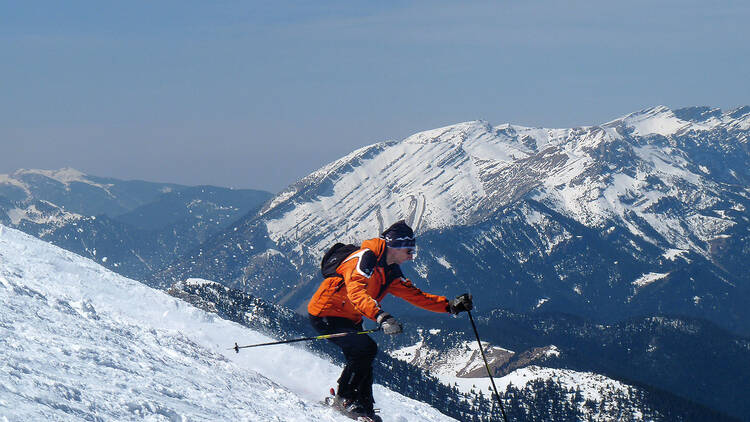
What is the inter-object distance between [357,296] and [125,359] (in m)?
4.90

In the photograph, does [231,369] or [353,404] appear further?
[231,369]

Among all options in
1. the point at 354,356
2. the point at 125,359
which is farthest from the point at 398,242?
the point at 125,359

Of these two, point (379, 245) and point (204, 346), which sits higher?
point (379, 245)

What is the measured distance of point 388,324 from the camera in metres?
13.4

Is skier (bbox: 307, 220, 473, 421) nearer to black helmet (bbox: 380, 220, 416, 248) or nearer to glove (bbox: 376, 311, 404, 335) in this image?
black helmet (bbox: 380, 220, 416, 248)

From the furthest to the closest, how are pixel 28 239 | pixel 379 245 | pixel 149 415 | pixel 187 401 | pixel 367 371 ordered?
pixel 28 239
pixel 367 371
pixel 379 245
pixel 187 401
pixel 149 415

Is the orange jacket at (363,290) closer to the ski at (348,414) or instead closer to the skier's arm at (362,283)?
the skier's arm at (362,283)

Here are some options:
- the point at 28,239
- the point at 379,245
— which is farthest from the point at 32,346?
the point at 28,239

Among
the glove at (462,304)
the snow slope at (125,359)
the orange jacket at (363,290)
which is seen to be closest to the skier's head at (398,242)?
the orange jacket at (363,290)

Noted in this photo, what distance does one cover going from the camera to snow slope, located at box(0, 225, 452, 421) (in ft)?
36.9

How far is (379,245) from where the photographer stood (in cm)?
1518

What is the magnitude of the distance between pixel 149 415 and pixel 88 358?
9.76 feet

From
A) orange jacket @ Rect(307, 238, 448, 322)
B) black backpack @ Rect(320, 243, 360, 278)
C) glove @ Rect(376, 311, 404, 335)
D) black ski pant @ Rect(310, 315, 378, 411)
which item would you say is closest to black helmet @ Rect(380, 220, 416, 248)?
orange jacket @ Rect(307, 238, 448, 322)

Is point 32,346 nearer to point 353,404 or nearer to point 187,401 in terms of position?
point 187,401
